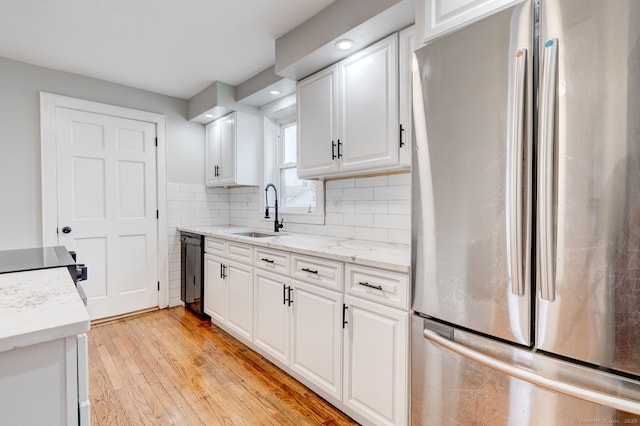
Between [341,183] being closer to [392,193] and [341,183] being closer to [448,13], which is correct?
[392,193]

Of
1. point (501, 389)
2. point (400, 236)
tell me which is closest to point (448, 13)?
point (400, 236)

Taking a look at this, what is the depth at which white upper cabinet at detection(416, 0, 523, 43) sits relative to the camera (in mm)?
1142

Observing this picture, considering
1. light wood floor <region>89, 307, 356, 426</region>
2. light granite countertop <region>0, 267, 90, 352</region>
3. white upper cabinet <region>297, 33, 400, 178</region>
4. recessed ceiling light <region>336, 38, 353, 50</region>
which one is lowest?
light wood floor <region>89, 307, 356, 426</region>

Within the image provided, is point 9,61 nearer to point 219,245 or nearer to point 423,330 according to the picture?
point 219,245

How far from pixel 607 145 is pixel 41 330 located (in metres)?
1.46

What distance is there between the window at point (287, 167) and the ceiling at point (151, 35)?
0.46 meters

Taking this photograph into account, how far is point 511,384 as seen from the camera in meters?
1.08

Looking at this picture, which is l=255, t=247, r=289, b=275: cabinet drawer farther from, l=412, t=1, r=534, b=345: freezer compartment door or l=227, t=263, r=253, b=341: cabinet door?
l=412, t=1, r=534, b=345: freezer compartment door

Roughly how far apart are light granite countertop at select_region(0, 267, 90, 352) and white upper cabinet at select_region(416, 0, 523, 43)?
1.53m

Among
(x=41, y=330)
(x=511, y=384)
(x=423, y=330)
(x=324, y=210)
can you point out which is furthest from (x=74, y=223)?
(x=511, y=384)

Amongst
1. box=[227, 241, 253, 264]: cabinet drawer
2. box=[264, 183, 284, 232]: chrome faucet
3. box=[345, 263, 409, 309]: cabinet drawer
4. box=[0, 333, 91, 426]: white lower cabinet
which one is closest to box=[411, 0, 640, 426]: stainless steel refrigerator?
box=[345, 263, 409, 309]: cabinet drawer

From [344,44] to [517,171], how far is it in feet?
4.71

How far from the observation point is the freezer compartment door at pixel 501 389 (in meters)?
0.91

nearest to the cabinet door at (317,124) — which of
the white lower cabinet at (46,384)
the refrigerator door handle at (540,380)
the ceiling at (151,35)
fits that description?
the ceiling at (151,35)
